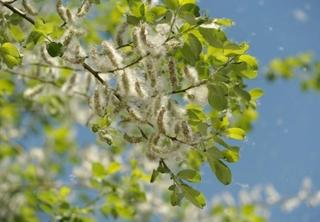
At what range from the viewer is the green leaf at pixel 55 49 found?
1487 mm

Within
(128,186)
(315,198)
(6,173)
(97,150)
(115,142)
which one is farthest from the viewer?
(6,173)

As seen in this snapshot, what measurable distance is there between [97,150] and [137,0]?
3300 mm

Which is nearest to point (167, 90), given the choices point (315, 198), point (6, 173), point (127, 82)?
point (127, 82)

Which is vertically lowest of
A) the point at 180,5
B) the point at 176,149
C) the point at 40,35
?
the point at 176,149

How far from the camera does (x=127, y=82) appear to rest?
1490mm

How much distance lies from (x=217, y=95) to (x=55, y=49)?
400 mm

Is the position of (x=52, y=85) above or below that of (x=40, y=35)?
above

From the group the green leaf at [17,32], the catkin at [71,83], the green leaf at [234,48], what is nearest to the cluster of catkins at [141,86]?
the green leaf at [234,48]

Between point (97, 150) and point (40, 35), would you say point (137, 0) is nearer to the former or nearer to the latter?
point (40, 35)

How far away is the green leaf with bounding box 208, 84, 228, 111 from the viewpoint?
1.55 metres

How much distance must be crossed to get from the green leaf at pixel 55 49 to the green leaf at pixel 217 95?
0.36 metres

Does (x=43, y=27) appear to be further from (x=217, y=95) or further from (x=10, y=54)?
(x=217, y=95)

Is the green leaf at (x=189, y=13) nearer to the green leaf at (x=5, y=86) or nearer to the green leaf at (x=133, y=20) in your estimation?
the green leaf at (x=133, y=20)

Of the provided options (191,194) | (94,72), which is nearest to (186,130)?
(191,194)
